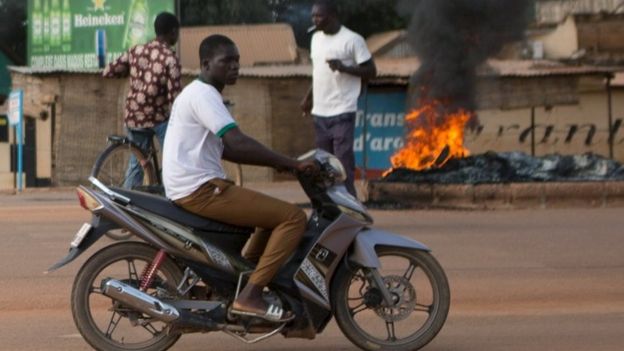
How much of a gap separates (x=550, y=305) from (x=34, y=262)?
403 cm

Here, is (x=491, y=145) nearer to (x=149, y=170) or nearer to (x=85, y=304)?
(x=149, y=170)

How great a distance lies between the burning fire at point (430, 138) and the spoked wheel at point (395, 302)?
970 cm

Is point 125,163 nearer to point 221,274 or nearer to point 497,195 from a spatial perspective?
point 221,274

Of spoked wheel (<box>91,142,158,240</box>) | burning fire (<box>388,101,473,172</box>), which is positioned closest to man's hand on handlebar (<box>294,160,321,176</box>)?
spoked wheel (<box>91,142,158,240</box>)

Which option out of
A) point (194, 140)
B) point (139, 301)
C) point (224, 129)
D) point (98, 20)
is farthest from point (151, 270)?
point (98, 20)

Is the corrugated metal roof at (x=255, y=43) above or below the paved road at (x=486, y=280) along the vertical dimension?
above

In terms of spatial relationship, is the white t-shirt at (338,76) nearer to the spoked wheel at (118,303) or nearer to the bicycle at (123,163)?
the bicycle at (123,163)

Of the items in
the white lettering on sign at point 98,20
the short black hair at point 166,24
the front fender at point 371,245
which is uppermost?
the white lettering on sign at point 98,20

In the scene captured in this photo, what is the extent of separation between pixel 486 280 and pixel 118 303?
12.6ft

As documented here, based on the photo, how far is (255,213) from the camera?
662 centimetres

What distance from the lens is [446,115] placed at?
699 inches

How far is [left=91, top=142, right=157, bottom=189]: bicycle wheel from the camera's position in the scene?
421 inches

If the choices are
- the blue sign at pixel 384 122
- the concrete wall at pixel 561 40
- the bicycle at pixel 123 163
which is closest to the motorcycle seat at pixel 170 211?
the bicycle at pixel 123 163

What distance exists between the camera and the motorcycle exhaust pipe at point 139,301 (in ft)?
A: 21.4
